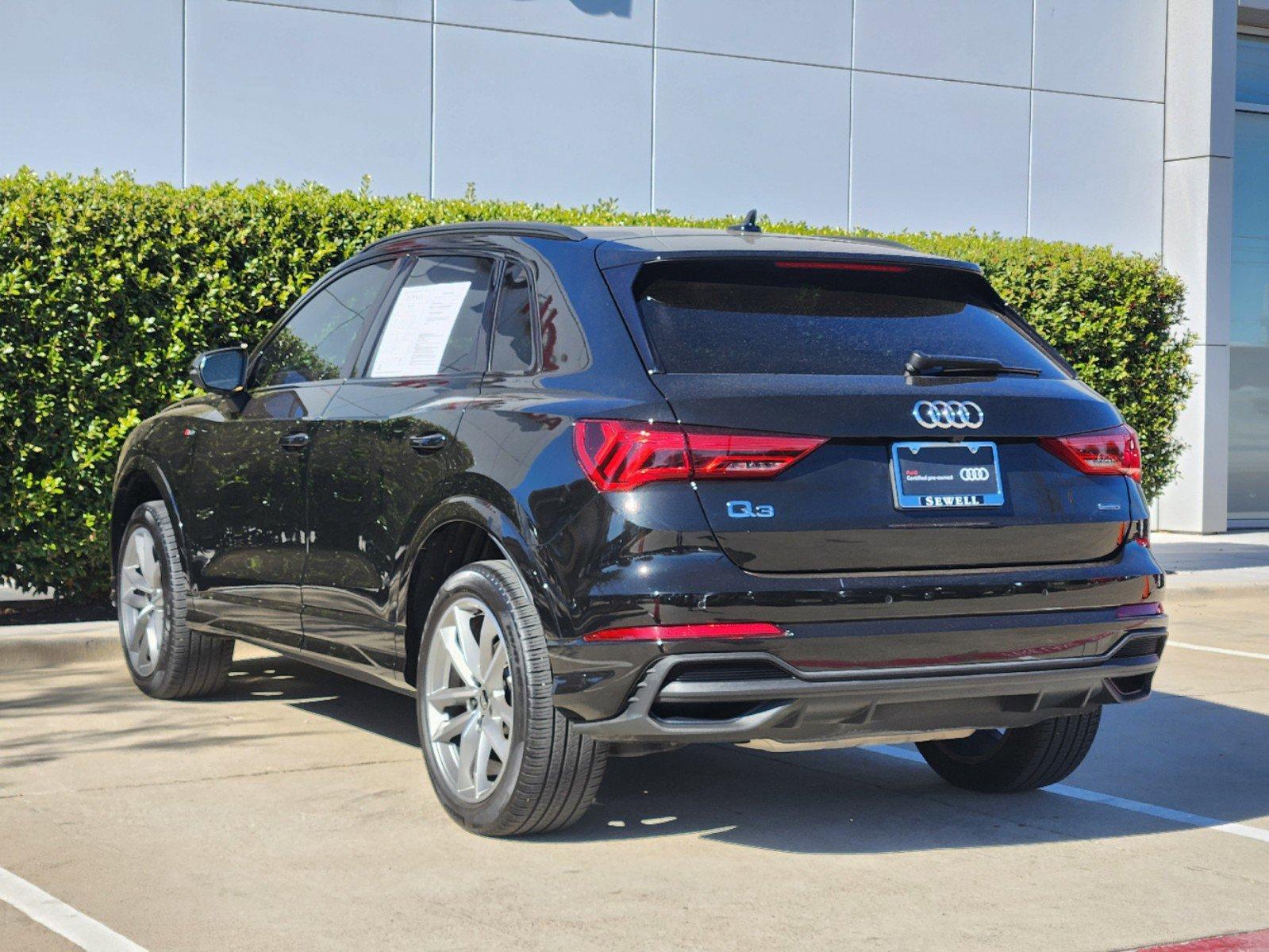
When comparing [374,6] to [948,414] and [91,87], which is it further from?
[948,414]

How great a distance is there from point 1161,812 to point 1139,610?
0.96m

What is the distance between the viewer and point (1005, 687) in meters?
4.83

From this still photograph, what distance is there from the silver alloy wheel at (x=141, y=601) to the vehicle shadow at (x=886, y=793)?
0.45 meters

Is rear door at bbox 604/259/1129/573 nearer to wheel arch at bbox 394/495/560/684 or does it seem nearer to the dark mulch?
wheel arch at bbox 394/495/560/684

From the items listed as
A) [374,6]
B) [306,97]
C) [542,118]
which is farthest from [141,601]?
[542,118]

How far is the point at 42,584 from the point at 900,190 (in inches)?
359

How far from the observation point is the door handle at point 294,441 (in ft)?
20.4

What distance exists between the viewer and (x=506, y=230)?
5.69m

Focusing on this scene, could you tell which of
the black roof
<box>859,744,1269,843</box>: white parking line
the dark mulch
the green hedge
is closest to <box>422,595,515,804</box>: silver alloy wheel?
the black roof

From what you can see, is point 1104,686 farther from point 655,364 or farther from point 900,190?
point 900,190

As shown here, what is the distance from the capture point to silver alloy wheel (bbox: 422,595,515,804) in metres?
5.03

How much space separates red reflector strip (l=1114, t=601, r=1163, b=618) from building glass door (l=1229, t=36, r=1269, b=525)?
13345mm

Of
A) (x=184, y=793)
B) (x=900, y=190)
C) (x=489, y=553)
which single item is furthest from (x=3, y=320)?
(x=900, y=190)

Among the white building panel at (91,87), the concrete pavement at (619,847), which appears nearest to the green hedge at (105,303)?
the concrete pavement at (619,847)
